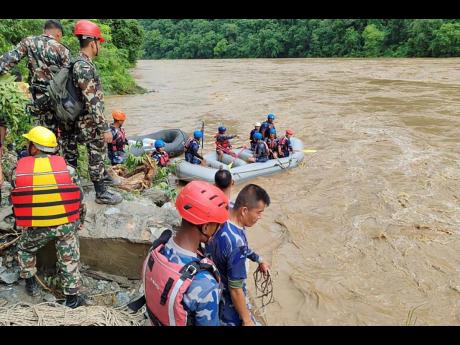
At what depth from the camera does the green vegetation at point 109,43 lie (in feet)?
31.4

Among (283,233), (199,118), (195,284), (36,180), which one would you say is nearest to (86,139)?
(36,180)

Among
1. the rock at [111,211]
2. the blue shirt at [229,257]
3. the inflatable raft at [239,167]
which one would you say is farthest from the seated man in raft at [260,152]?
the blue shirt at [229,257]

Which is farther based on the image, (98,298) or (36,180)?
(98,298)

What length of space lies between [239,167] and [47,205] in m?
5.71

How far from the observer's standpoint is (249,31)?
61.0m

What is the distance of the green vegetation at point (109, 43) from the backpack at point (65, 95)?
662 centimetres

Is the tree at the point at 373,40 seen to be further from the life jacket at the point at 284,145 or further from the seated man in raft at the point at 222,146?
the seated man in raft at the point at 222,146

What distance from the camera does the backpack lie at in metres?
3.30

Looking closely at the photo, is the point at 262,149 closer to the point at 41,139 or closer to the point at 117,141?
the point at 117,141
